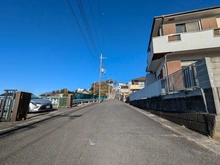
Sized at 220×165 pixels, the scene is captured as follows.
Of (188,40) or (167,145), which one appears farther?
(188,40)

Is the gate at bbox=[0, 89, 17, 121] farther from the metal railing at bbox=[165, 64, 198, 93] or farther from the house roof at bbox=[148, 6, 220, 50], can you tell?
the house roof at bbox=[148, 6, 220, 50]

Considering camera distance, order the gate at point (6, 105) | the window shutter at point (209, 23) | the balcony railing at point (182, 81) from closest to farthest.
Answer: the balcony railing at point (182, 81)
the gate at point (6, 105)
the window shutter at point (209, 23)

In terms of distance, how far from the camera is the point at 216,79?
3.22 metres

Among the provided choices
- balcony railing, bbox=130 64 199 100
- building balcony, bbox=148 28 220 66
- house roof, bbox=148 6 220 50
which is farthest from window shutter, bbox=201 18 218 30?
balcony railing, bbox=130 64 199 100

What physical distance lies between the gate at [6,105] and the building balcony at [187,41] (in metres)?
9.09

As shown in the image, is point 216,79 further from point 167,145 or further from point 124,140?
point 124,140

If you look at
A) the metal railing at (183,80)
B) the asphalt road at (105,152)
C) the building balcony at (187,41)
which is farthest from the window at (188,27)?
the asphalt road at (105,152)

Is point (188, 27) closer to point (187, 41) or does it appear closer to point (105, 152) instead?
point (187, 41)

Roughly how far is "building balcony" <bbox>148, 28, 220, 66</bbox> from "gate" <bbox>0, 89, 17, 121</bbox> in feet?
29.8

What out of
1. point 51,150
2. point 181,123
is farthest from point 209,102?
point 51,150

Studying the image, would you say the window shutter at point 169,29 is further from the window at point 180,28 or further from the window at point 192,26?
the window at point 192,26

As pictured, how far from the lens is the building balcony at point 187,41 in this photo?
27.0 feet

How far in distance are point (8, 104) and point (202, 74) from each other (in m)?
7.65

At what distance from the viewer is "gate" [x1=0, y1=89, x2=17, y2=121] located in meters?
5.44
